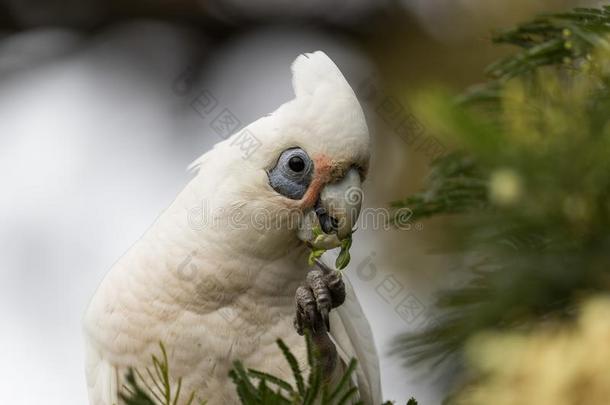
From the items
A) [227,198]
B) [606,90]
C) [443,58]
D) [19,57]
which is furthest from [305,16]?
[606,90]

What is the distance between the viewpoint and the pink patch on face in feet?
6.32

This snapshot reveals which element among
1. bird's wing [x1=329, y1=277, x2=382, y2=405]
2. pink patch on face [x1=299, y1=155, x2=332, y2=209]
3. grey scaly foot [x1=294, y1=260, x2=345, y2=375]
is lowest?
grey scaly foot [x1=294, y1=260, x2=345, y2=375]

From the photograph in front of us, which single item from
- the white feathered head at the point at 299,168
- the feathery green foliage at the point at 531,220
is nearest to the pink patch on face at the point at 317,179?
the white feathered head at the point at 299,168

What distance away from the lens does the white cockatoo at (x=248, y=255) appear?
6.33ft

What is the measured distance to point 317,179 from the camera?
1955 mm

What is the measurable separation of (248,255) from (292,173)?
25 cm

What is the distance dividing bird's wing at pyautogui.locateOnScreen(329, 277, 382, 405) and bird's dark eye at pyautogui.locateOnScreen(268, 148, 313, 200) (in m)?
0.52

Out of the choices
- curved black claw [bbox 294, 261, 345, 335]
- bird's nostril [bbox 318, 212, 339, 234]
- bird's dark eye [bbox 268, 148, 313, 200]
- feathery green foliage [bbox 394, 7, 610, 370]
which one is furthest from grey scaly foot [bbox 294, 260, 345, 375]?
feathery green foliage [bbox 394, 7, 610, 370]

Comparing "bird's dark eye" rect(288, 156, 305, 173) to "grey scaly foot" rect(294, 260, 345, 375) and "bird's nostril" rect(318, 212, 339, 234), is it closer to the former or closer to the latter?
"bird's nostril" rect(318, 212, 339, 234)

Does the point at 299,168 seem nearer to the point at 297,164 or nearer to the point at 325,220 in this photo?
the point at 297,164

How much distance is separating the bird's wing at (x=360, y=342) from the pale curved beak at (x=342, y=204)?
19.1 inches

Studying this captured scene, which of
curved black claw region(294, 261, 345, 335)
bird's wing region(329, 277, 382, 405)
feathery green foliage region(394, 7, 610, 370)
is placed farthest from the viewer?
bird's wing region(329, 277, 382, 405)

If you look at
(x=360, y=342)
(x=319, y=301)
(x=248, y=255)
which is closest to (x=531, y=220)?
(x=319, y=301)

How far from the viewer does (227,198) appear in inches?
80.1
